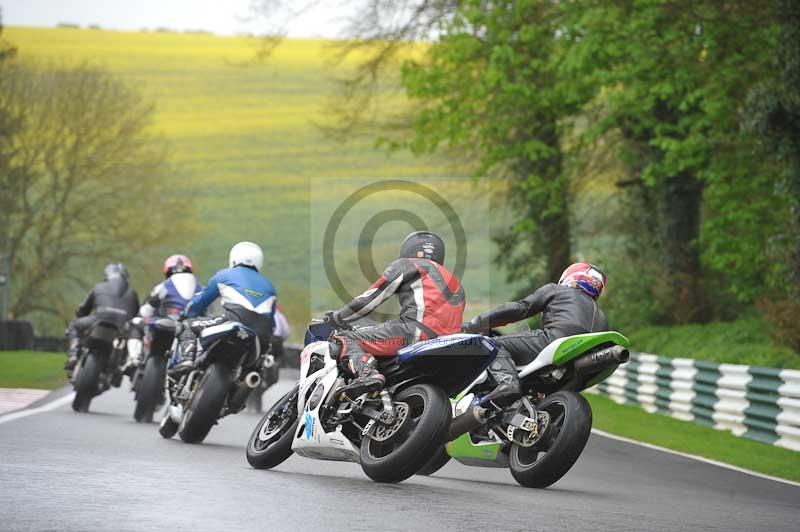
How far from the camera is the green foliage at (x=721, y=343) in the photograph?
21141 mm

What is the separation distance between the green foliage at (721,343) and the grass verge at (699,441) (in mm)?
1540

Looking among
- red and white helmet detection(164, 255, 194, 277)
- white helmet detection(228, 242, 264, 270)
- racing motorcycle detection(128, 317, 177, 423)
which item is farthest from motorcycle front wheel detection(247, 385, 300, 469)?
red and white helmet detection(164, 255, 194, 277)

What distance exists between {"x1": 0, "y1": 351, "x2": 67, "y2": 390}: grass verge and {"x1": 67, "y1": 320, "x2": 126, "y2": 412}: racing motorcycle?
6.20 m

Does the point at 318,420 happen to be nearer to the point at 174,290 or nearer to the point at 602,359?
the point at 602,359

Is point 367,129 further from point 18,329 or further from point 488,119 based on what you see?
point 18,329

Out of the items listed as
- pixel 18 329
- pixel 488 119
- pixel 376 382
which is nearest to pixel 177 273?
pixel 376 382

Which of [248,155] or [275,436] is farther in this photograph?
[248,155]

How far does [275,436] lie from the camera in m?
10.8

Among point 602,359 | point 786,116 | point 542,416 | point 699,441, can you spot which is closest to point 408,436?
point 542,416

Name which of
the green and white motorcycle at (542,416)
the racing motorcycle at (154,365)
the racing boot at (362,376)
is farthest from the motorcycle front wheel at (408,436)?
the racing motorcycle at (154,365)

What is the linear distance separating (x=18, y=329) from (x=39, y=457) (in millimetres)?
33795

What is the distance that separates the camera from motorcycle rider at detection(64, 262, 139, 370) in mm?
17750

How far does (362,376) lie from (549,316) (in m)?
1.83

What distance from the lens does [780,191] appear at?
23469 millimetres
